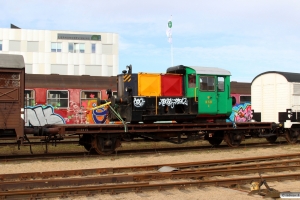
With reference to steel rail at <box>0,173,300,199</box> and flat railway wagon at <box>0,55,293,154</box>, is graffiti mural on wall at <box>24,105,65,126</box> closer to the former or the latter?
flat railway wagon at <box>0,55,293,154</box>

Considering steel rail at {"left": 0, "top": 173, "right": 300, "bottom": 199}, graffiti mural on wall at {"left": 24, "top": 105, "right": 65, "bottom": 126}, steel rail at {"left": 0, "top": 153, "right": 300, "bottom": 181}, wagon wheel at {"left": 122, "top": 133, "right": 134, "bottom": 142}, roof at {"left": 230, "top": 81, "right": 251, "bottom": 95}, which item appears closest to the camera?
steel rail at {"left": 0, "top": 173, "right": 300, "bottom": 199}

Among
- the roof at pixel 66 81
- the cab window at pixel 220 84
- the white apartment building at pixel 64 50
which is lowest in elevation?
the cab window at pixel 220 84

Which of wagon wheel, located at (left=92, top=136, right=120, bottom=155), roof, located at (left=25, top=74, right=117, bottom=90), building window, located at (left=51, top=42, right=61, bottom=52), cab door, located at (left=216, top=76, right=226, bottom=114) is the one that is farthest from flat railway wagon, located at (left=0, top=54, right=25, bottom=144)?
building window, located at (left=51, top=42, right=61, bottom=52)

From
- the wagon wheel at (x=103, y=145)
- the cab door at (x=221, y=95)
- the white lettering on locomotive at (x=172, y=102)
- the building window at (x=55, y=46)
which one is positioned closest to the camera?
the wagon wheel at (x=103, y=145)

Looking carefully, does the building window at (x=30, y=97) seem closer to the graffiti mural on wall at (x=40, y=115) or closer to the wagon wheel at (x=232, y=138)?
the graffiti mural on wall at (x=40, y=115)

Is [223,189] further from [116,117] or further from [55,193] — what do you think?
[116,117]

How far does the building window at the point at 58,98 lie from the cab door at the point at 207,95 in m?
7.75

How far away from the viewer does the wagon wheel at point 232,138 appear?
1620 cm

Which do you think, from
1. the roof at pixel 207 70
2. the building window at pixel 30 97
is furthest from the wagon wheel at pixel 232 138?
the building window at pixel 30 97

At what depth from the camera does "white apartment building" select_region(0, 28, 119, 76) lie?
2297 inches

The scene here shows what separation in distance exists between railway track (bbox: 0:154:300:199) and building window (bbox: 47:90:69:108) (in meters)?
9.96

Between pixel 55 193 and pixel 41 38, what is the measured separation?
55.5 meters

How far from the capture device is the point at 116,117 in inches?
579

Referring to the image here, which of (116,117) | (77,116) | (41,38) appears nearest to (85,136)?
(116,117)
